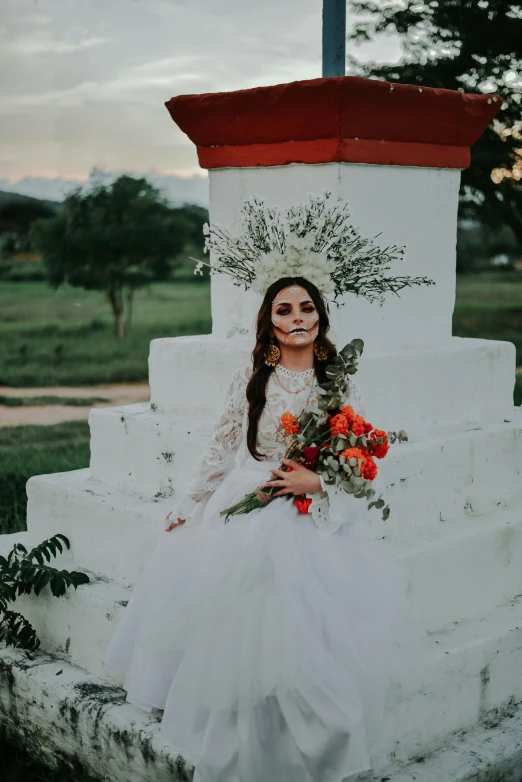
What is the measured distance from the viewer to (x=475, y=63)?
8641mm

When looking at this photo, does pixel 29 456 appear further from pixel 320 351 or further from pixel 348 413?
pixel 348 413

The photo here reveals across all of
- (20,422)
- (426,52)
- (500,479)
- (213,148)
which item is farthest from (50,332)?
(500,479)

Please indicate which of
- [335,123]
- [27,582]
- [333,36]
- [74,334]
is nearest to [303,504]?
[27,582]

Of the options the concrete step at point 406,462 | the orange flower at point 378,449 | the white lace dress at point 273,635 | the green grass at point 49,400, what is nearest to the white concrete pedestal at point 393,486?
the concrete step at point 406,462

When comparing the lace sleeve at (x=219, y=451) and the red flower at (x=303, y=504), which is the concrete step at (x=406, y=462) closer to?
the lace sleeve at (x=219, y=451)

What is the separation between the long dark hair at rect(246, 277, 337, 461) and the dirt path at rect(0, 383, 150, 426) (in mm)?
5406

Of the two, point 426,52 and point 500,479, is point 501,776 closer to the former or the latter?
point 500,479

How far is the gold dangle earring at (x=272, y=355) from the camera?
9.71 ft

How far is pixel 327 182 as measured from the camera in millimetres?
3361

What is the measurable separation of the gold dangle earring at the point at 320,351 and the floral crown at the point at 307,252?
0.53 feet

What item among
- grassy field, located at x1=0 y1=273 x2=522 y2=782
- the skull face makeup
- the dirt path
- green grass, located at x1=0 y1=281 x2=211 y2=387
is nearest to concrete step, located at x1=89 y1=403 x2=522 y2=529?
the skull face makeup

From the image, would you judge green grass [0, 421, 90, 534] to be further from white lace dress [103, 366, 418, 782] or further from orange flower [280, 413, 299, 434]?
orange flower [280, 413, 299, 434]

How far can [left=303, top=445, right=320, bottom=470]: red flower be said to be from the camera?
2.77 metres

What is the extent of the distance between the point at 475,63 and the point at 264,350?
6.62 m
